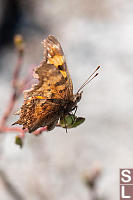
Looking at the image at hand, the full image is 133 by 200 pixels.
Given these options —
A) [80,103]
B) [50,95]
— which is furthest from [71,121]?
[80,103]

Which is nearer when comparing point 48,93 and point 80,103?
Answer: point 48,93

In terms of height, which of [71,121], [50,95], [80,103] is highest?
[80,103]

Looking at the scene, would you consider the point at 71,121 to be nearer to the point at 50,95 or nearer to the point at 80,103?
the point at 50,95

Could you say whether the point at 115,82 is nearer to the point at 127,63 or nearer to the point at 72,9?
the point at 127,63

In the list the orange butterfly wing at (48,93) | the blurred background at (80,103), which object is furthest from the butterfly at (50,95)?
the blurred background at (80,103)

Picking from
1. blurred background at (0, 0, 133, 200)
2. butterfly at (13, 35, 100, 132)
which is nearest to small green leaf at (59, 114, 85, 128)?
butterfly at (13, 35, 100, 132)

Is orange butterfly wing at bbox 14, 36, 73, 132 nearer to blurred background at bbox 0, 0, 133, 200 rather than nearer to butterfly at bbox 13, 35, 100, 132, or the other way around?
butterfly at bbox 13, 35, 100, 132

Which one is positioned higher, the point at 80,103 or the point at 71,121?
the point at 80,103
